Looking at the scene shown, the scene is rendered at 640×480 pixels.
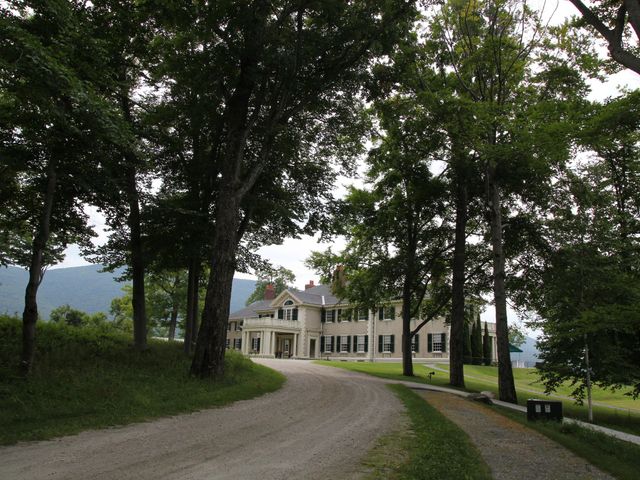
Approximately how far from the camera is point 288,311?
183 feet

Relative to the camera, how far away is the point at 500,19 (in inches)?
816

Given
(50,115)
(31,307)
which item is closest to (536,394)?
(31,307)

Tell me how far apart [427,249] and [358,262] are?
407 cm

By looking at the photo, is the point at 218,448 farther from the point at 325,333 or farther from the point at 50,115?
the point at 325,333

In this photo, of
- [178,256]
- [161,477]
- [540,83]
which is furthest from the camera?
[540,83]

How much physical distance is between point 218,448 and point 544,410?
873 cm

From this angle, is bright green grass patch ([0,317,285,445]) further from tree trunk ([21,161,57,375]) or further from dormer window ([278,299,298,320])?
dormer window ([278,299,298,320])

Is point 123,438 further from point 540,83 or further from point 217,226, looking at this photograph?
point 540,83

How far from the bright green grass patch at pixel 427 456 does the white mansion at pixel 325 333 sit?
37.6 metres

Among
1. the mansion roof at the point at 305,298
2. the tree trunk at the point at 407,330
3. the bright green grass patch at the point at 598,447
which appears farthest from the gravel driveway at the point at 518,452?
the mansion roof at the point at 305,298

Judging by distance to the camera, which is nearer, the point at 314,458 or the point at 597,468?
the point at 314,458

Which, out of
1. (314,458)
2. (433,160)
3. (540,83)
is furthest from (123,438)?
(540,83)

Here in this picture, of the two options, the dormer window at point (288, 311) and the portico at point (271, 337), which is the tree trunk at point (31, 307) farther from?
the dormer window at point (288, 311)

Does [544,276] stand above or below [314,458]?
above
